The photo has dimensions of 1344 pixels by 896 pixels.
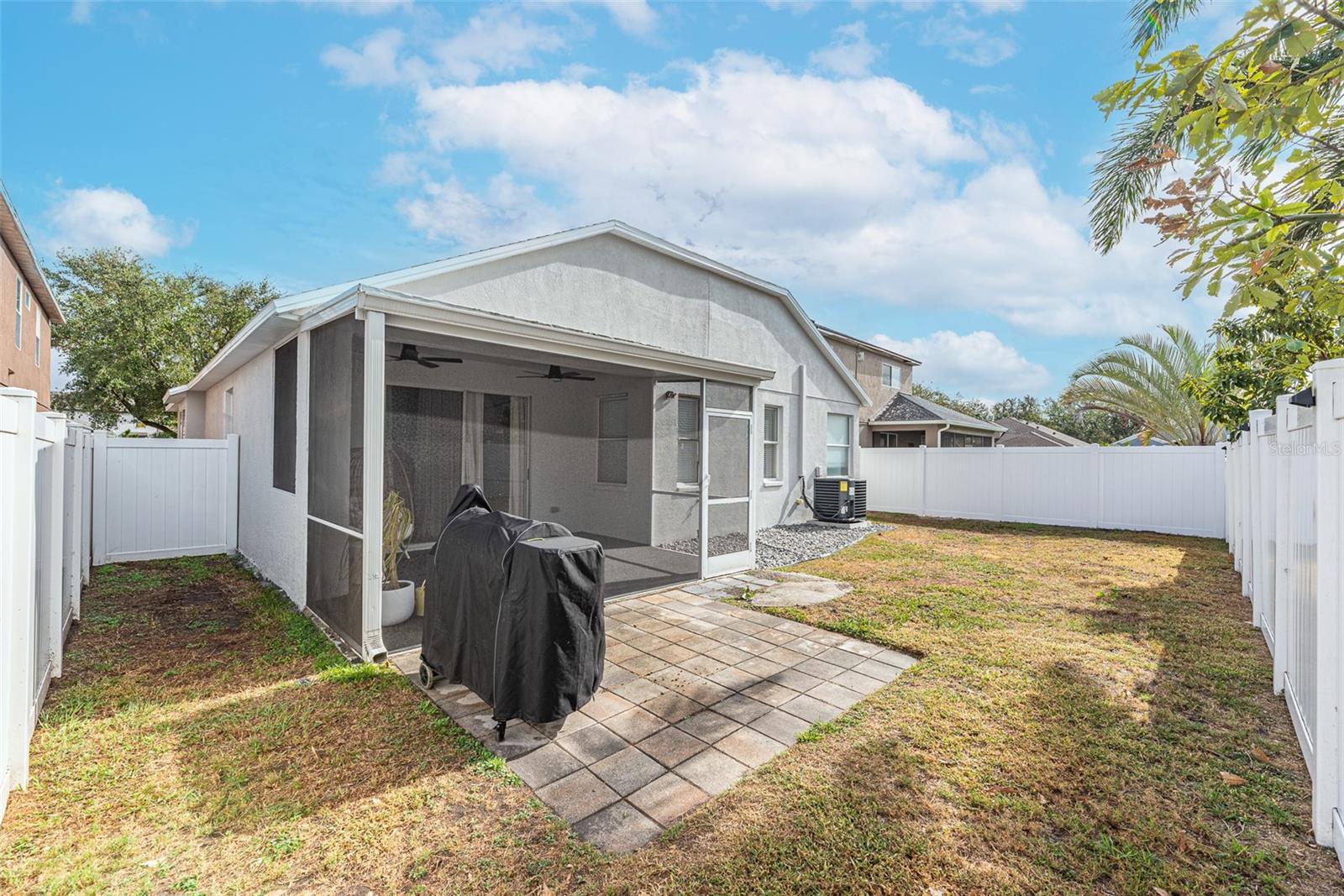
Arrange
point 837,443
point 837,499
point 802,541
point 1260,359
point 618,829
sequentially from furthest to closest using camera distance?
point 837,443 → point 837,499 → point 802,541 → point 1260,359 → point 618,829

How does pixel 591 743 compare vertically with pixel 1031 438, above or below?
below

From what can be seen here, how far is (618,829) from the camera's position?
7.57 feet

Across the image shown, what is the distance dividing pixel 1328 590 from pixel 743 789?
2.33 meters

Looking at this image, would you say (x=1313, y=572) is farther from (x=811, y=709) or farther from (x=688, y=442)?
(x=688, y=442)

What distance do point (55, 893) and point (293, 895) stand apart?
2.56ft

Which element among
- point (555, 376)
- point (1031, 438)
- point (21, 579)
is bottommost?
point (21, 579)

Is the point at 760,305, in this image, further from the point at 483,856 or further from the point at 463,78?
the point at 483,856

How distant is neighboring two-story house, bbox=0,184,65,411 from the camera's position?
10.0 m

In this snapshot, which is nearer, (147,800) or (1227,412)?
(147,800)

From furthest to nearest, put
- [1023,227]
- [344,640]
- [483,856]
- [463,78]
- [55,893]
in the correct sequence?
[1023,227] → [463,78] → [344,640] → [483,856] → [55,893]

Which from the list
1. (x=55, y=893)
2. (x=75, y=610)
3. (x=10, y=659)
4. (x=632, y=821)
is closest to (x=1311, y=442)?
(x=632, y=821)

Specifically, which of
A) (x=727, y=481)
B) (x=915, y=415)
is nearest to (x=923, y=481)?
(x=915, y=415)

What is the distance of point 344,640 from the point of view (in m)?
4.27

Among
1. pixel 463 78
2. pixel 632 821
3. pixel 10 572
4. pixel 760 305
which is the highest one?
pixel 463 78
